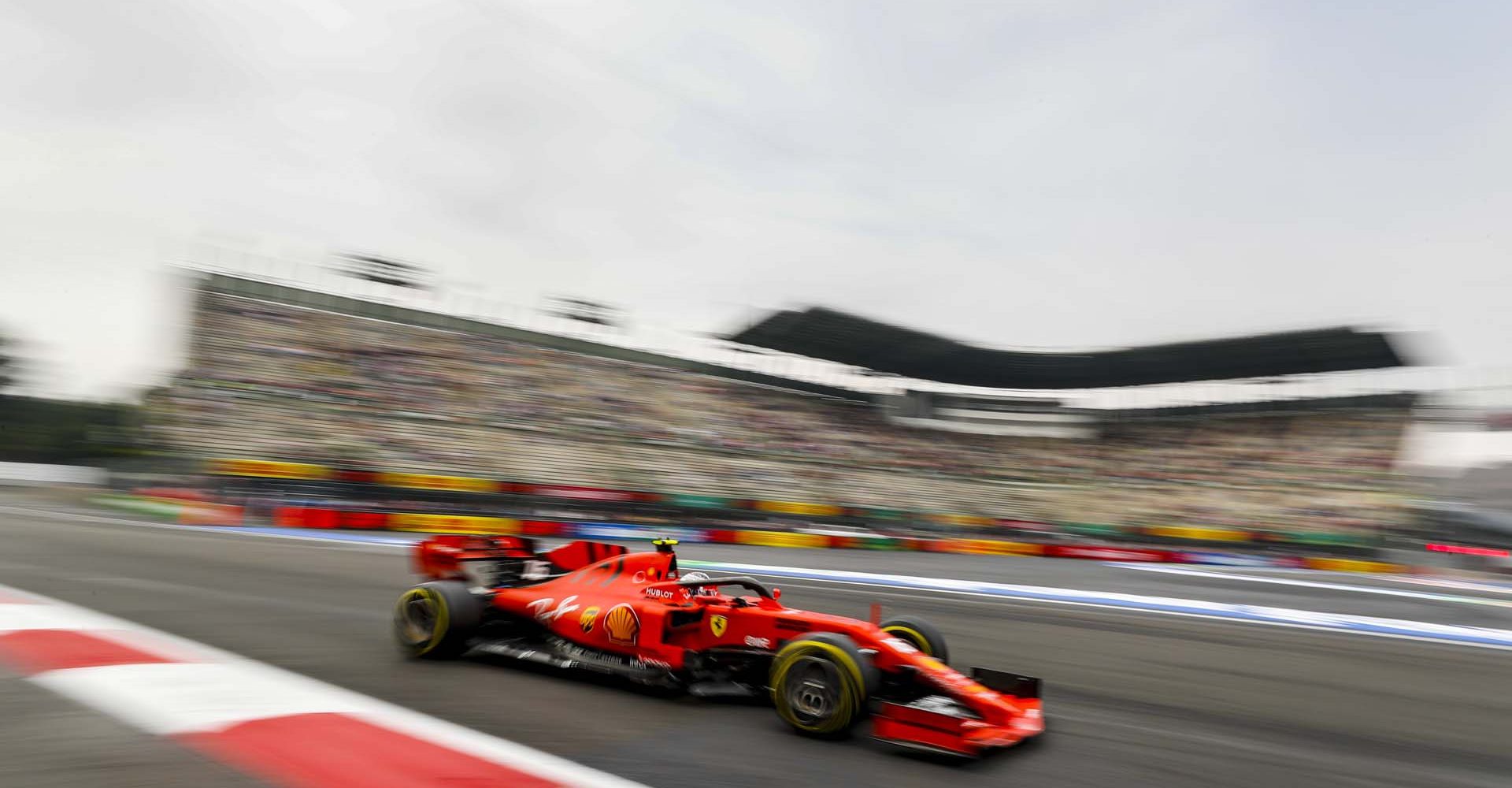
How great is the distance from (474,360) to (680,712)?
2719 cm

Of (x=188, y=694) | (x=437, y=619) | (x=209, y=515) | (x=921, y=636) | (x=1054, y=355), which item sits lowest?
(x=209, y=515)

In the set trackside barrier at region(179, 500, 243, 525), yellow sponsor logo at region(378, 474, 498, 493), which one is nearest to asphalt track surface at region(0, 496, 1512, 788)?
trackside barrier at region(179, 500, 243, 525)

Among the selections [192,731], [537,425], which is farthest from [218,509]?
[192,731]

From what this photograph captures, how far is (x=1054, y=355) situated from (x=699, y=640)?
107ft

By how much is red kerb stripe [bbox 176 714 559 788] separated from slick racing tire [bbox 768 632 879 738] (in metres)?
1.28

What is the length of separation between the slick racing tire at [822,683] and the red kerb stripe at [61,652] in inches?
137

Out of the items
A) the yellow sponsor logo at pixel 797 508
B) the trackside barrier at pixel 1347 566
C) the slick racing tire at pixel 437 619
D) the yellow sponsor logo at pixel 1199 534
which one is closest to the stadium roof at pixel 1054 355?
the yellow sponsor logo at pixel 797 508

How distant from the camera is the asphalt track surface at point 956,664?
149 inches

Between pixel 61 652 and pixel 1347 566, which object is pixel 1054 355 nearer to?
pixel 1347 566

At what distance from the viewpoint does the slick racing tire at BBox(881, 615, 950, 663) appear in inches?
199

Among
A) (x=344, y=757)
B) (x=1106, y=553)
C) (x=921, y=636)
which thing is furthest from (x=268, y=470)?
(x=1106, y=553)

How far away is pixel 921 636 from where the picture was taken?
Answer: 5.07 metres

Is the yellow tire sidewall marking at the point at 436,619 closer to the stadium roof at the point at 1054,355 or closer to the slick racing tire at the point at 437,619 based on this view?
the slick racing tire at the point at 437,619

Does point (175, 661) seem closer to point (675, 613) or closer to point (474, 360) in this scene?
point (675, 613)
